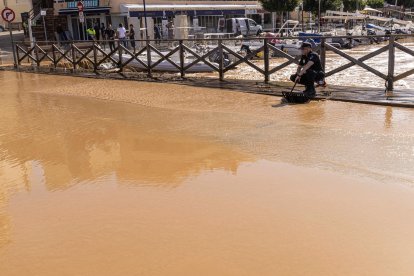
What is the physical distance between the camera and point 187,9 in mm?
39062

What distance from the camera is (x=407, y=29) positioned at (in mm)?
39219

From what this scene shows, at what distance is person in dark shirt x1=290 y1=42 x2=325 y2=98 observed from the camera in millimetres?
9578

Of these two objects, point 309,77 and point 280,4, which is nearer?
point 309,77

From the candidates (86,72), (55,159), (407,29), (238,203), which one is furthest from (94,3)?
(238,203)

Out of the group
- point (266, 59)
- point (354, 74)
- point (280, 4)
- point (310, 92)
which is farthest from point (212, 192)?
point (280, 4)

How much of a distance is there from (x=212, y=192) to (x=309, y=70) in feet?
17.9

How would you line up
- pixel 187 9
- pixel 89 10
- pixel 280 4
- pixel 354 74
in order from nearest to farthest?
pixel 354 74 → pixel 89 10 → pixel 187 9 → pixel 280 4

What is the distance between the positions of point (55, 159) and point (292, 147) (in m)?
3.12

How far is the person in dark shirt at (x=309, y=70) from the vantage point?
958 centimetres

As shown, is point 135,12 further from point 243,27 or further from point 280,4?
point 280,4

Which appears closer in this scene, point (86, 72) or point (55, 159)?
point (55, 159)

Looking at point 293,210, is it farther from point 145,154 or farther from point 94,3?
point 94,3

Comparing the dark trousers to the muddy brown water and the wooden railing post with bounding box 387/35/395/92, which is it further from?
the wooden railing post with bounding box 387/35/395/92

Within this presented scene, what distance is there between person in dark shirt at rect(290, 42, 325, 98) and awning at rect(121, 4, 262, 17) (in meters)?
27.3
